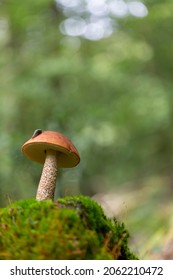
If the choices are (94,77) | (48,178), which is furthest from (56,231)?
(94,77)

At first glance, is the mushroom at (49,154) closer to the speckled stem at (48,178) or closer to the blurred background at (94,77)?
the speckled stem at (48,178)

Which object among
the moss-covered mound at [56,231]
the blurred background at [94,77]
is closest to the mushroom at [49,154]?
the moss-covered mound at [56,231]

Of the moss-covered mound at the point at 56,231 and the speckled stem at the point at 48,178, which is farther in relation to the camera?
the speckled stem at the point at 48,178

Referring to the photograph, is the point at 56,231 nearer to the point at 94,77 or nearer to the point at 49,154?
the point at 49,154

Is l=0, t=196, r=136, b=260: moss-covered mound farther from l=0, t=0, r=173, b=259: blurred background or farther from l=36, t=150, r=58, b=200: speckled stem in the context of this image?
l=0, t=0, r=173, b=259: blurred background

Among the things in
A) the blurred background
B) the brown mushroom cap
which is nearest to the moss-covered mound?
the brown mushroom cap
